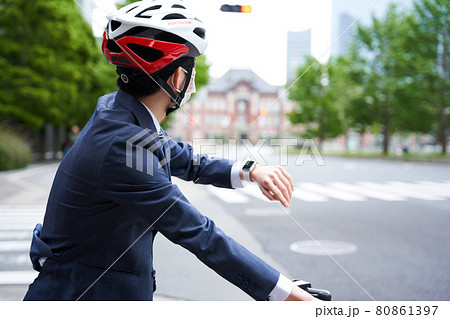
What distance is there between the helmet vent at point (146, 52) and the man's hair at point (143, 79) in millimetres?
36

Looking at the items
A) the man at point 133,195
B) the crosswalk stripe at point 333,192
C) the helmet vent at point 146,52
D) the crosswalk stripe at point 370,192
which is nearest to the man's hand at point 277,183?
the man at point 133,195

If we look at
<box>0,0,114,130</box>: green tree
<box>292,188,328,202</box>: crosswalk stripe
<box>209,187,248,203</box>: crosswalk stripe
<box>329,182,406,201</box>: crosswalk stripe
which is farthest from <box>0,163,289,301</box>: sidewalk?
<box>0,0,114,130</box>: green tree

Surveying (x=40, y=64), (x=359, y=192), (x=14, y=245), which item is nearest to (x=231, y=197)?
(x=359, y=192)

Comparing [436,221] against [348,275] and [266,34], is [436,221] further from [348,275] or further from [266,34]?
[266,34]

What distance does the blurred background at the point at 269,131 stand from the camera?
219 cm

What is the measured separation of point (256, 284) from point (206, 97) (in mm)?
1479

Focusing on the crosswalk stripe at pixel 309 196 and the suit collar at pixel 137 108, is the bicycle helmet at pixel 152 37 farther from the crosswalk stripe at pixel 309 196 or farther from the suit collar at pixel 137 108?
the crosswalk stripe at pixel 309 196

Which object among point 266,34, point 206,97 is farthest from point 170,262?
point 266,34

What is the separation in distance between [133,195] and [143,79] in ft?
1.07

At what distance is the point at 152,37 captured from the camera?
1.06 metres

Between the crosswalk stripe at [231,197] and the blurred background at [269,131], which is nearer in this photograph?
the blurred background at [269,131]

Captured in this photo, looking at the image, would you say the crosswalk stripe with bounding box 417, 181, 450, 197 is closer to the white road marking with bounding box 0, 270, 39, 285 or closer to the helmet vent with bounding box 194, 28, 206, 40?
the white road marking with bounding box 0, 270, 39, 285
